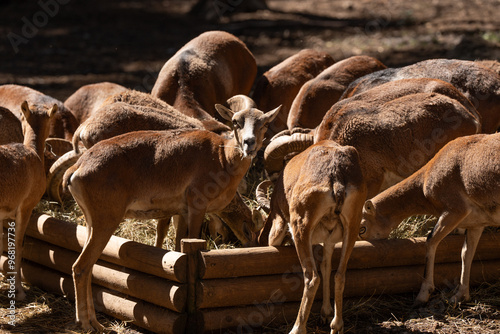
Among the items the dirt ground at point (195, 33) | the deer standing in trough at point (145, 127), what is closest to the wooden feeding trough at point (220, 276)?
the deer standing in trough at point (145, 127)

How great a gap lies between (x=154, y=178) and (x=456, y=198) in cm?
268

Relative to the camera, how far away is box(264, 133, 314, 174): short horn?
757cm

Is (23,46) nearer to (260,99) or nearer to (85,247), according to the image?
(260,99)

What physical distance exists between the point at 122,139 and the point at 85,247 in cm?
102

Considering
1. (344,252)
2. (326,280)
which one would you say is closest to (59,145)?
(326,280)

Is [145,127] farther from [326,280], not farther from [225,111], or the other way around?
[326,280]

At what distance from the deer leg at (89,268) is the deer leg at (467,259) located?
313 centimetres

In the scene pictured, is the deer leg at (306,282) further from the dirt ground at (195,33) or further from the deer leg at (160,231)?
the dirt ground at (195,33)

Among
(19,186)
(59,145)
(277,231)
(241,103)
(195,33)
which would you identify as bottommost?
(277,231)

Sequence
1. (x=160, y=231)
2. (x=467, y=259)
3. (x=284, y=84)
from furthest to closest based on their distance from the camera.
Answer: (x=284, y=84), (x=160, y=231), (x=467, y=259)

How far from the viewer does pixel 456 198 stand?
20.7 feet

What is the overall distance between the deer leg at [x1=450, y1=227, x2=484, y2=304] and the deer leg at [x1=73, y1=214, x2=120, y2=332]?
3.13 metres

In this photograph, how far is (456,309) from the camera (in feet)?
20.8

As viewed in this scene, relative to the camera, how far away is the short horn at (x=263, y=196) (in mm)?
7559
